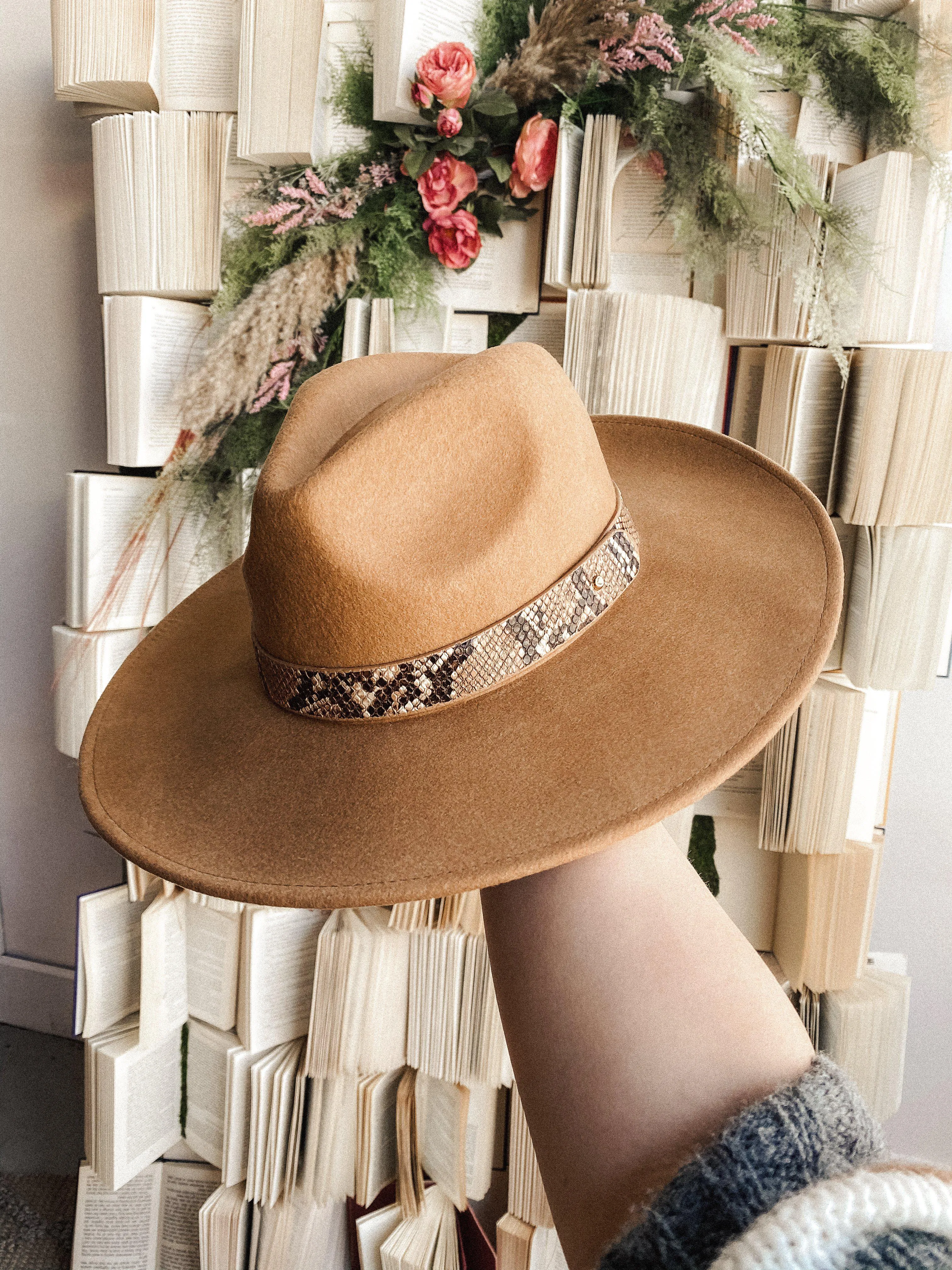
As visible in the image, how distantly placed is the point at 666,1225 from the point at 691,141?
1171mm

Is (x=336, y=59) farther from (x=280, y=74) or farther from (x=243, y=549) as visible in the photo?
(x=243, y=549)

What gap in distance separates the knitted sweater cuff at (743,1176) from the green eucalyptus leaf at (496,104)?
116cm

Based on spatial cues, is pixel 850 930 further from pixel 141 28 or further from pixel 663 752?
pixel 141 28

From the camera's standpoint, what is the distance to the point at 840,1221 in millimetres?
362

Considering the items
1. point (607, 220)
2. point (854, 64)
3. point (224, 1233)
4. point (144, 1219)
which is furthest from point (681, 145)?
point (144, 1219)

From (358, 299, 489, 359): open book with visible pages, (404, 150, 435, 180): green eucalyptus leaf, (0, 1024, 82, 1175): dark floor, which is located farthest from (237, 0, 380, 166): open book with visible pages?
(0, 1024, 82, 1175): dark floor

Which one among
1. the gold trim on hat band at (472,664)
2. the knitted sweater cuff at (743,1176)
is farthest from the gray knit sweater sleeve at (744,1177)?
the gold trim on hat band at (472,664)

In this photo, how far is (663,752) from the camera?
1.72ft

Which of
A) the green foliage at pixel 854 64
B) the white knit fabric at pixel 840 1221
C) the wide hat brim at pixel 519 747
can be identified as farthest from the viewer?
the green foliage at pixel 854 64

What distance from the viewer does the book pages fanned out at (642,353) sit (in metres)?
1.09

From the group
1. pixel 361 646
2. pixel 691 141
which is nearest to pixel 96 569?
pixel 361 646

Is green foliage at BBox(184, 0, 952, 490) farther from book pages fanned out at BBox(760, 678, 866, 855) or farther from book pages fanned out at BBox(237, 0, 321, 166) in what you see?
book pages fanned out at BBox(760, 678, 866, 855)

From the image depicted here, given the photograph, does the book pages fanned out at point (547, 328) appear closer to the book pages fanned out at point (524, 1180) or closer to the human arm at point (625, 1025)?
the human arm at point (625, 1025)

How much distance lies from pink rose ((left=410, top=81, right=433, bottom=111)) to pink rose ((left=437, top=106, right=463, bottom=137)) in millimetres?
19
